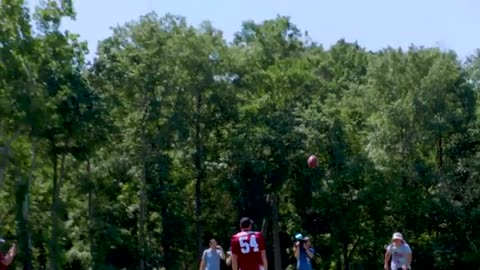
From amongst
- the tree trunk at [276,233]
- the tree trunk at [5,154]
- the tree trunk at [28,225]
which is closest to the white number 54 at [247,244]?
the tree trunk at [5,154]

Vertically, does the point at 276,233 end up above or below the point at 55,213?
below

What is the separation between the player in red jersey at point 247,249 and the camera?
51.9 feet

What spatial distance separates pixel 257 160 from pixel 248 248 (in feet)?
108

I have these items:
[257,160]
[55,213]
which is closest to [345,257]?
[257,160]

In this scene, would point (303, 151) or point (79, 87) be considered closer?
point (79, 87)

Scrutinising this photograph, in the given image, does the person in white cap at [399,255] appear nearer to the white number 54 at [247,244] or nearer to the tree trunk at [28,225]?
the white number 54 at [247,244]

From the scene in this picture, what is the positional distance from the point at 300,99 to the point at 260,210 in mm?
6184

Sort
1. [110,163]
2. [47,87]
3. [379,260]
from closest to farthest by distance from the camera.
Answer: [47,87] < [110,163] < [379,260]

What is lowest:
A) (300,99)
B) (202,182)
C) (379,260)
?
(379,260)

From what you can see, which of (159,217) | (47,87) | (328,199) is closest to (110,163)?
(159,217)

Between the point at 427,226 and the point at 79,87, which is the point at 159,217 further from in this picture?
the point at 427,226

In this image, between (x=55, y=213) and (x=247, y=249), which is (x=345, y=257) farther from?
(x=247, y=249)

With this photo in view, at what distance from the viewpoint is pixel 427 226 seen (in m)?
50.1

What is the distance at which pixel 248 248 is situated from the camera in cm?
1582
